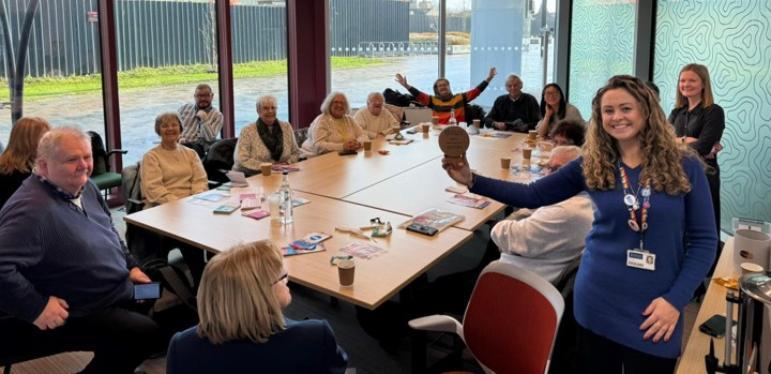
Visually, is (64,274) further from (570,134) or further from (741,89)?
(741,89)

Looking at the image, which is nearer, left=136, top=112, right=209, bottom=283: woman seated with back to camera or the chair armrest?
the chair armrest

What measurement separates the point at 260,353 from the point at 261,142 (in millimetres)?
3931

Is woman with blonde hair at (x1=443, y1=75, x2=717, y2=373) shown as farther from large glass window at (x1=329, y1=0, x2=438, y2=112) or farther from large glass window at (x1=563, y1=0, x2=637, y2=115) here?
large glass window at (x1=329, y1=0, x2=438, y2=112)

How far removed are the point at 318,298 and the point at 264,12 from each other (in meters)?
4.81

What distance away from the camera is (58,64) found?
6020 millimetres

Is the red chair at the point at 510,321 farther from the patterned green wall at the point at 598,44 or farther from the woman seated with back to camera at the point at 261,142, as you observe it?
the patterned green wall at the point at 598,44

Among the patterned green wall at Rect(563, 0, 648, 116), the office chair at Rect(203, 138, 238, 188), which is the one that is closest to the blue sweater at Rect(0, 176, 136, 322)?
the office chair at Rect(203, 138, 238, 188)

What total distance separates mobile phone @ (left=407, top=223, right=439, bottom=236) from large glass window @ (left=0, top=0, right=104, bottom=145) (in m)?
4.14

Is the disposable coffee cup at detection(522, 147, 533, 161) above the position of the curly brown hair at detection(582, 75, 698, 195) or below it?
below

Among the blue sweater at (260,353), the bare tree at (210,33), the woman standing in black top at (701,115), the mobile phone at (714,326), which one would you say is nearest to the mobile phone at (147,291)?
the blue sweater at (260,353)

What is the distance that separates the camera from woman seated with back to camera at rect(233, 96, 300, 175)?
5434 mm

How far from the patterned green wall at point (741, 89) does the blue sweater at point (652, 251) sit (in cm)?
393

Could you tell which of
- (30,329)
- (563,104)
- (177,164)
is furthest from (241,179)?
(563,104)

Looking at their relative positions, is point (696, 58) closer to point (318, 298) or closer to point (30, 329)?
point (318, 298)
